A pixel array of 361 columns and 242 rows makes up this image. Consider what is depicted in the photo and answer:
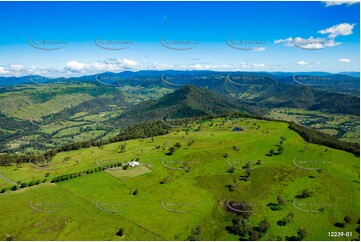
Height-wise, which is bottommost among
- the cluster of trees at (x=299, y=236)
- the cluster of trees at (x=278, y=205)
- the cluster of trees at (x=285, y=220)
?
the cluster of trees at (x=299, y=236)

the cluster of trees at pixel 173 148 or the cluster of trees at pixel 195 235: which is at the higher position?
the cluster of trees at pixel 173 148

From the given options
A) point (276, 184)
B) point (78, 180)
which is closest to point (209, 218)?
point (276, 184)

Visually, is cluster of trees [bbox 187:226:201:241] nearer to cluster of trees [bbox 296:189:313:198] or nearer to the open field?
the open field

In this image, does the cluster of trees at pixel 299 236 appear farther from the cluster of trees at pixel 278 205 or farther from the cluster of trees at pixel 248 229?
the cluster of trees at pixel 278 205

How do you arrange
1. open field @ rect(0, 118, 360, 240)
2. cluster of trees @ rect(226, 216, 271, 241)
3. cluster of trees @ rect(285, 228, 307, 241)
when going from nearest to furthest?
cluster of trees @ rect(285, 228, 307, 241) < cluster of trees @ rect(226, 216, 271, 241) < open field @ rect(0, 118, 360, 240)

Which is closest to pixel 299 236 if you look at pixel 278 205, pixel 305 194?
pixel 278 205

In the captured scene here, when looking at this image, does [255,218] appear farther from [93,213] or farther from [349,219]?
[93,213]

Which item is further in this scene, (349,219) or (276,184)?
(276,184)

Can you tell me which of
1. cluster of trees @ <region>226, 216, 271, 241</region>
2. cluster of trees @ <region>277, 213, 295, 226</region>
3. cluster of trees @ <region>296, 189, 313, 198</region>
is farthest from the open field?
cluster of trees @ <region>226, 216, 271, 241</region>

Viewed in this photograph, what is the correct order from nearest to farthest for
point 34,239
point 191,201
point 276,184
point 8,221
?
point 34,239 < point 8,221 < point 191,201 < point 276,184

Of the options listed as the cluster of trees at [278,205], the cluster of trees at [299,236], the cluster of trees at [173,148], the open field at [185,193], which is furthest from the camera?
the cluster of trees at [173,148]

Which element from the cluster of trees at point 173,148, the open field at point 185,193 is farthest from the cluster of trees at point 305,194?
the cluster of trees at point 173,148
